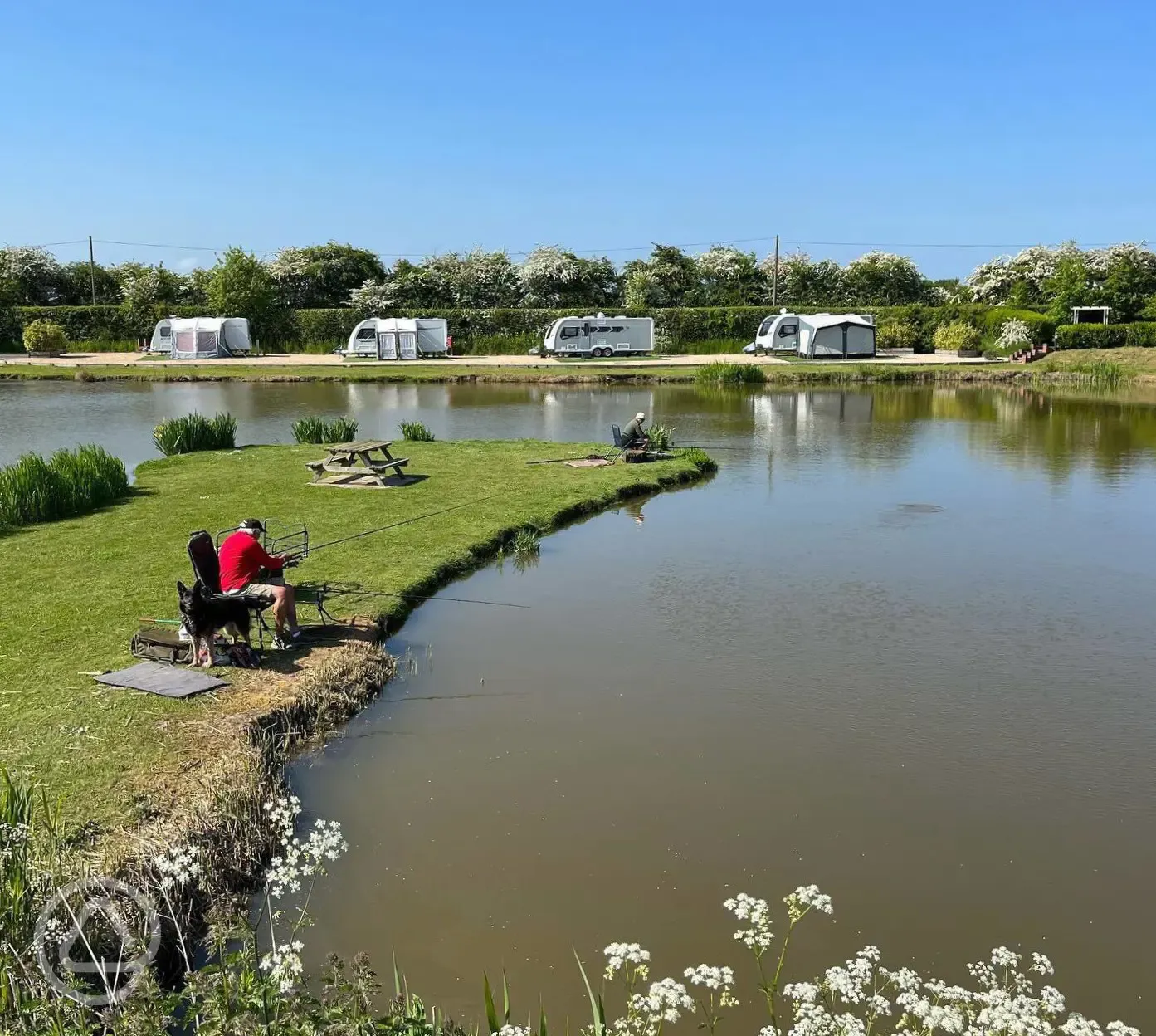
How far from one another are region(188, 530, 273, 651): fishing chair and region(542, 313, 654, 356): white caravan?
37664 millimetres

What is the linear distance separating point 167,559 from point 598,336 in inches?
1407

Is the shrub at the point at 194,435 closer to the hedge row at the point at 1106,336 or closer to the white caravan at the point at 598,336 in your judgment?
the white caravan at the point at 598,336

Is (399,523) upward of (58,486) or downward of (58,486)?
downward

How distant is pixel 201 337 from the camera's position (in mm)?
47469

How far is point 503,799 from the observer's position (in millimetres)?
6758

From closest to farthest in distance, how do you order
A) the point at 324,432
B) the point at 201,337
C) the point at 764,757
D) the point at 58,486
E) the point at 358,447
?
1. the point at 764,757
2. the point at 58,486
3. the point at 358,447
4. the point at 324,432
5. the point at 201,337

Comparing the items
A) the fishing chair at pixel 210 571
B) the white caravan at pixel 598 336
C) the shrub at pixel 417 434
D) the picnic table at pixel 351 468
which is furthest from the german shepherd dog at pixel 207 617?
the white caravan at pixel 598 336

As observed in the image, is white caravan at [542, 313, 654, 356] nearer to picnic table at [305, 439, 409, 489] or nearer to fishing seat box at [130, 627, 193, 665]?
picnic table at [305, 439, 409, 489]

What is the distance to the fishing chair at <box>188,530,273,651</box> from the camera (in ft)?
25.3

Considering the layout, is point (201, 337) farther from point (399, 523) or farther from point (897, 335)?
point (399, 523)

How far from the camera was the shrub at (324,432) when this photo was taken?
66.9 feet

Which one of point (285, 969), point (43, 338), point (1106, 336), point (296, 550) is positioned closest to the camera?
point (285, 969)

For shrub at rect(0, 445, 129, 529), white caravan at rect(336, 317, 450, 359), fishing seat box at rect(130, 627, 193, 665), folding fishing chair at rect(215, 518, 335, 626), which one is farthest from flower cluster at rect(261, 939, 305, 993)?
white caravan at rect(336, 317, 450, 359)

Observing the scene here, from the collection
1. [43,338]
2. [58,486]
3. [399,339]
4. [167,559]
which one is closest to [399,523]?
[167,559]
